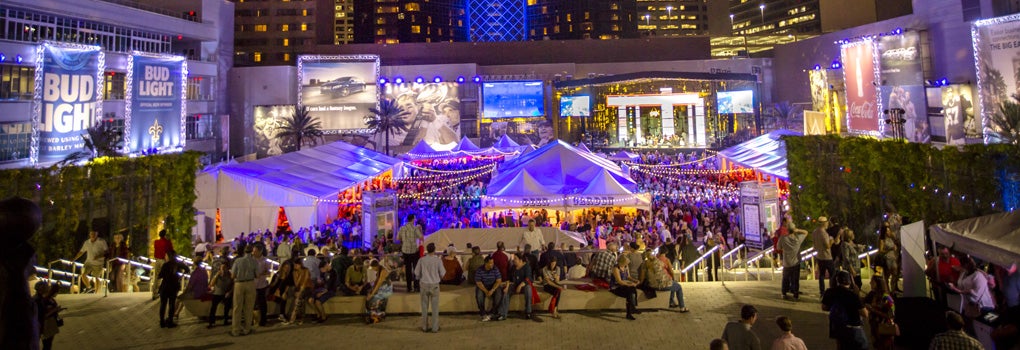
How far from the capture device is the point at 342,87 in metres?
51.5

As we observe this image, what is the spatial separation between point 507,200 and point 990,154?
1242 centimetres

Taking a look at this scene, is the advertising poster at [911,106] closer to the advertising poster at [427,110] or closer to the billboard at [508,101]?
the billboard at [508,101]

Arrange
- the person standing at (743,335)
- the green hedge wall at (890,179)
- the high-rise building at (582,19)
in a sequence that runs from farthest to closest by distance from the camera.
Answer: the high-rise building at (582,19) → the green hedge wall at (890,179) → the person standing at (743,335)

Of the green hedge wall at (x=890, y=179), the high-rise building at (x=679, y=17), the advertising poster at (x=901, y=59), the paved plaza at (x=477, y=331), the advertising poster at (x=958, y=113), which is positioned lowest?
the paved plaza at (x=477, y=331)

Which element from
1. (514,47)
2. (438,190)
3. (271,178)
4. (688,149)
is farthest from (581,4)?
(271,178)

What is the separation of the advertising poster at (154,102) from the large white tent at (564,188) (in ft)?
55.3

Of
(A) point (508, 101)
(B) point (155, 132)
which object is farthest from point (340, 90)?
(B) point (155, 132)

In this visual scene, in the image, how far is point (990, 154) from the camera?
11.1 metres

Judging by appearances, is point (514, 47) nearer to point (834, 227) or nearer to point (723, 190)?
point (723, 190)

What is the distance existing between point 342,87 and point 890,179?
4451cm

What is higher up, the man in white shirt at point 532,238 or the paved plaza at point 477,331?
the man in white shirt at point 532,238

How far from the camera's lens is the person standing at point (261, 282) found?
850 cm

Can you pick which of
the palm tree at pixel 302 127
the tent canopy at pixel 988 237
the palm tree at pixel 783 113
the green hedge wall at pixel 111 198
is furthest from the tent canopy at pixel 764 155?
the palm tree at pixel 302 127

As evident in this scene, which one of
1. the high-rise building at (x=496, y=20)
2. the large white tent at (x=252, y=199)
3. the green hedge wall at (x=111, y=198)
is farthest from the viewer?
the high-rise building at (x=496, y=20)
